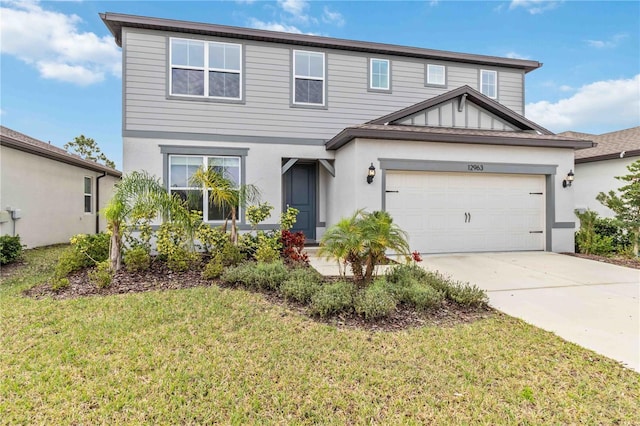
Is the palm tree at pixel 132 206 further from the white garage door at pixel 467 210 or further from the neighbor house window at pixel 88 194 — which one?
the neighbor house window at pixel 88 194

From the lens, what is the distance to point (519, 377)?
282 cm

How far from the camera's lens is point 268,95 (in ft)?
29.8

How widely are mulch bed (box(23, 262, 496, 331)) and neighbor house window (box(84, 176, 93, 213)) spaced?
8539 millimetres

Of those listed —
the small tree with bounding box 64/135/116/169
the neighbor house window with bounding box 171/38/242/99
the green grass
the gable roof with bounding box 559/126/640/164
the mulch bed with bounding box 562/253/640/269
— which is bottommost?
the green grass

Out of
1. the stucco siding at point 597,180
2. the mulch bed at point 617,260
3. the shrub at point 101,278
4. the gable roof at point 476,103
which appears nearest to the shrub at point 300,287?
the shrub at point 101,278

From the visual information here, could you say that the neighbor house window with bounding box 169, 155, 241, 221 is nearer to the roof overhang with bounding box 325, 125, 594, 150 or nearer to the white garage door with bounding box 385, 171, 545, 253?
the roof overhang with bounding box 325, 125, 594, 150

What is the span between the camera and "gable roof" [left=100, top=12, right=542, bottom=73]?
8031mm

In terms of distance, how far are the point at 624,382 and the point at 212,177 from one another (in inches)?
272

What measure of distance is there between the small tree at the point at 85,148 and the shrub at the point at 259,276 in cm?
2946

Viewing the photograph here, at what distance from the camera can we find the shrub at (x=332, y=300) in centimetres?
414

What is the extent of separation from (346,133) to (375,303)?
4917 millimetres

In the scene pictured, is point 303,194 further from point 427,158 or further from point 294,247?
point 427,158

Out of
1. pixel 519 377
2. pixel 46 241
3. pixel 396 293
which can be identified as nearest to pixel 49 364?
pixel 396 293

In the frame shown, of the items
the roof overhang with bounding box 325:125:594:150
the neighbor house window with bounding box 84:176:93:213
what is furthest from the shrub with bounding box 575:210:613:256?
the neighbor house window with bounding box 84:176:93:213
